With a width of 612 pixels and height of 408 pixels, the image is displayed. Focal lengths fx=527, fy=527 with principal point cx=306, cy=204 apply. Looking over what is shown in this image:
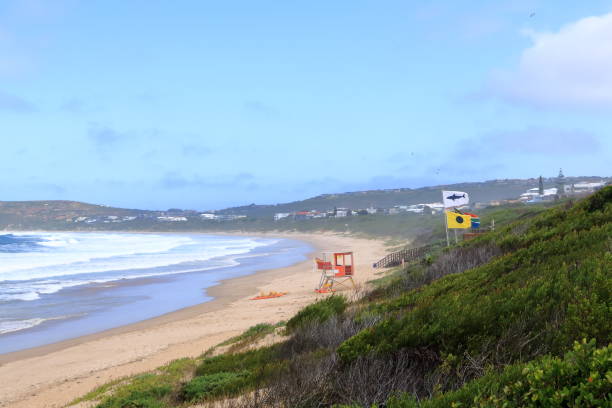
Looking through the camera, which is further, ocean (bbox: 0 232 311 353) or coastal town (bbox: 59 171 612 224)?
coastal town (bbox: 59 171 612 224)

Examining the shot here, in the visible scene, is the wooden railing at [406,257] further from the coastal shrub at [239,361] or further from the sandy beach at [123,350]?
the coastal shrub at [239,361]

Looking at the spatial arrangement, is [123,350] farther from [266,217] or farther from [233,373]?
[266,217]

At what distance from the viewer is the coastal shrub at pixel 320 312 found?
27.5ft

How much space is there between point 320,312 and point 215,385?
2840mm

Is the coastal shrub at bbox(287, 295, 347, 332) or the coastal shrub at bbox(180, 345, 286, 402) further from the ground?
the coastal shrub at bbox(287, 295, 347, 332)

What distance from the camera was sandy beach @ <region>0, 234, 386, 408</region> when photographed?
9.28 m

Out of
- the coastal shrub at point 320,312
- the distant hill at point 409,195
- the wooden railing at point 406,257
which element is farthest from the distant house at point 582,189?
the coastal shrub at point 320,312

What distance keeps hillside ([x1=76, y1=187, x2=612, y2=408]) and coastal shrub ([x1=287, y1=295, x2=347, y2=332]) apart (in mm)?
851

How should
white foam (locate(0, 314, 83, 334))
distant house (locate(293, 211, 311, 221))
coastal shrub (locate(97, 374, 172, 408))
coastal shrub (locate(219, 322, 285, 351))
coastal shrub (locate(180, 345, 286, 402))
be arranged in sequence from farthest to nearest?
distant house (locate(293, 211, 311, 221)), white foam (locate(0, 314, 83, 334)), coastal shrub (locate(219, 322, 285, 351)), coastal shrub (locate(97, 374, 172, 408)), coastal shrub (locate(180, 345, 286, 402))

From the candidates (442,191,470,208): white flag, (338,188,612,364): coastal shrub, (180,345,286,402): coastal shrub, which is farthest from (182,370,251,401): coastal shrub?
(442,191,470,208): white flag

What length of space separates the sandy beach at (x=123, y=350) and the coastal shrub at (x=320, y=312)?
241 centimetres

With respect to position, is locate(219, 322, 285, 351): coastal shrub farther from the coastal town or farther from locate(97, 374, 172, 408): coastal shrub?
the coastal town

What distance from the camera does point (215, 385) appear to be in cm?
620

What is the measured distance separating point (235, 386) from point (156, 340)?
7.59m
